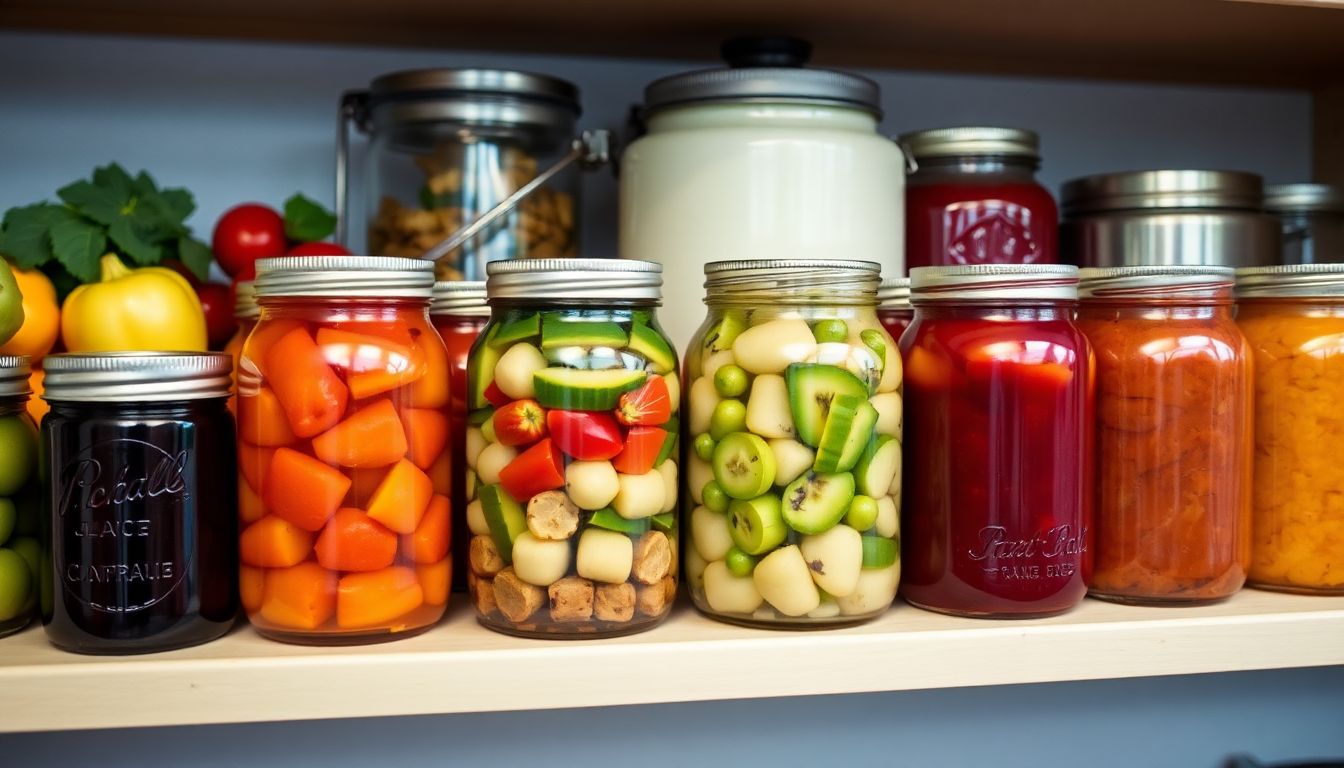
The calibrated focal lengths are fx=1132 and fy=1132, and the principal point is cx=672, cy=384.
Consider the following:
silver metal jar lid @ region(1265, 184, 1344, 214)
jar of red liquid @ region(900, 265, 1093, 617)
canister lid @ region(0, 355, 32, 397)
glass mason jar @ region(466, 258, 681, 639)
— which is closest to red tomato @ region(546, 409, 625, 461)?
glass mason jar @ region(466, 258, 681, 639)

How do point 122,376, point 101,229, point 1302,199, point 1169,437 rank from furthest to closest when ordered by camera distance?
point 1302,199, point 101,229, point 1169,437, point 122,376

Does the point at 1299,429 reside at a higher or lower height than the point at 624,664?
higher

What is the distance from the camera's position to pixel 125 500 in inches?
23.3

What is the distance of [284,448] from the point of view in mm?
609

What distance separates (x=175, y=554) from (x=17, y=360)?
16 cm

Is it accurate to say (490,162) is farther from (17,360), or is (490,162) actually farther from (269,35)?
(17,360)

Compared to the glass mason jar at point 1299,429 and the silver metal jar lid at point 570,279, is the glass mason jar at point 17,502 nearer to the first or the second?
the silver metal jar lid at point 570,279

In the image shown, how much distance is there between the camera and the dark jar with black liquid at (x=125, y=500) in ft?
1.94

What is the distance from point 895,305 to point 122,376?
0.48 meters

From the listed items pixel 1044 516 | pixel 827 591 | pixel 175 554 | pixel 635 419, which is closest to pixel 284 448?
pixel 175 554

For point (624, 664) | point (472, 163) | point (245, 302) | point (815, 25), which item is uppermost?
point (815, 25)

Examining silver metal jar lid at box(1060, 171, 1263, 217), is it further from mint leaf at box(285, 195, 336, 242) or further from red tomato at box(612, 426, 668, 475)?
mint leaf at box(285, 195, 336, 242)

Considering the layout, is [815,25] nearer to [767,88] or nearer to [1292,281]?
[767,88]

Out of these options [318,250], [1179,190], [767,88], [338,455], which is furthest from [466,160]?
[1179,190]
